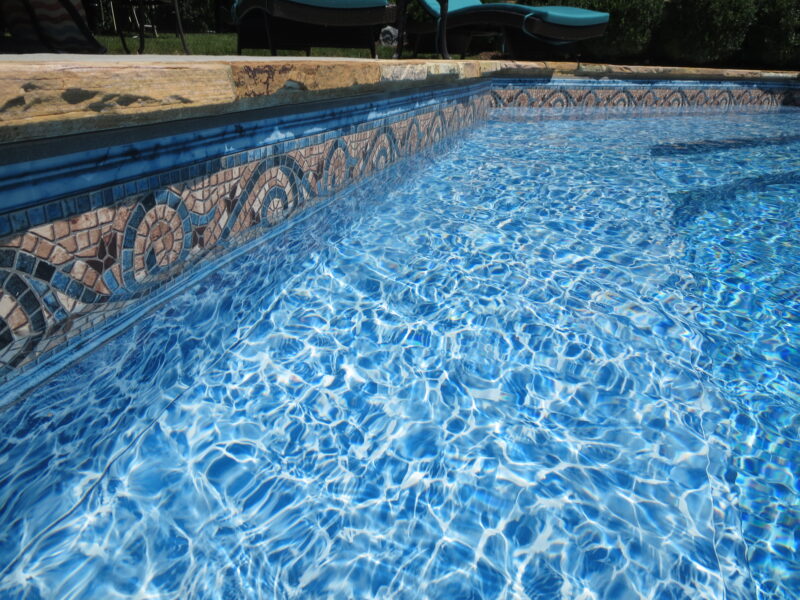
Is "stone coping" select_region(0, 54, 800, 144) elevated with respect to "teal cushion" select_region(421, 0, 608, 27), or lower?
lower

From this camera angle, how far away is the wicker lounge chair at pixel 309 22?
5.07 m

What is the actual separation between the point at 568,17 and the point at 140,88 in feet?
21.7

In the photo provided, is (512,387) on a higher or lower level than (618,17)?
lower

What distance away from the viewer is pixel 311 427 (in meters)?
1.58

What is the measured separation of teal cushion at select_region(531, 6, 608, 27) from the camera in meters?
6.53

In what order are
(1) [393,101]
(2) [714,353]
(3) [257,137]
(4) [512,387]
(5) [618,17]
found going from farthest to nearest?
(5) [618,17] < (1) [393,101] < (3) [257,137] < (2) [714,353] < (4) [512,387]

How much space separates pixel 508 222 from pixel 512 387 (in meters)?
1.56

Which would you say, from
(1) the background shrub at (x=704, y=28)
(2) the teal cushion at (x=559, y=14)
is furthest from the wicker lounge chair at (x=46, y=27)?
(1) the background shrub at (x=704, y=28)

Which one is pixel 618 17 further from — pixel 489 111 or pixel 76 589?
pixel 76 589

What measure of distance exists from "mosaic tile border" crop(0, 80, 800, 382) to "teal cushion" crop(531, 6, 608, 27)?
13.8ft

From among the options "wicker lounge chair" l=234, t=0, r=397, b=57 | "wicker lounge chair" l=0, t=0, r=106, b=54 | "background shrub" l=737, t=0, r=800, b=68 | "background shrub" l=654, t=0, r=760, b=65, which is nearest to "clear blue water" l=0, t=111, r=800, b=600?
"wicker lounge chair" l=0, t=0, r=106, b=54

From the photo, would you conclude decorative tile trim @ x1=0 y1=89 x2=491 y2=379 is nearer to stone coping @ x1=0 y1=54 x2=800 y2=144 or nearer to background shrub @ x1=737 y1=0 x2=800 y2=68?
stone coping @ x1=0 y1=54 x2=800 y2=144

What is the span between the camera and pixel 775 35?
9891 millimetres

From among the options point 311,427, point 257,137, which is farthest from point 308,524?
point 257,137
